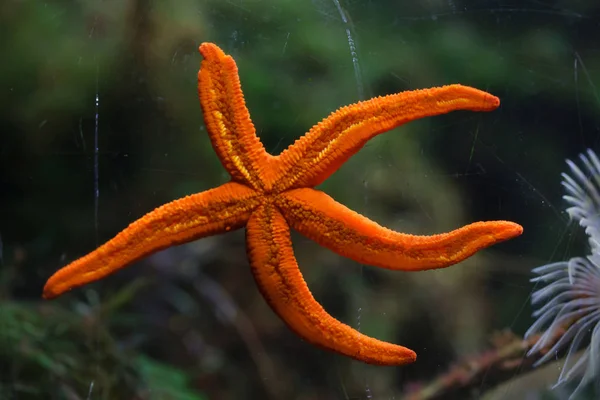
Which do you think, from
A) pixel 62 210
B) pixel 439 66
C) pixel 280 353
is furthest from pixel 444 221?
pixel 62 210

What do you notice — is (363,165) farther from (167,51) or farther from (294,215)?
(167,51)

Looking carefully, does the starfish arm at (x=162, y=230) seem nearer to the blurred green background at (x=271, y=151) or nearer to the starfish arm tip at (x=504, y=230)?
→ the blurred green background at (x=271, y=151)

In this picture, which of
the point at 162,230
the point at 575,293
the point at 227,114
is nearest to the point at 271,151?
the point at 227,114

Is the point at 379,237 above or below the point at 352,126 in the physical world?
below

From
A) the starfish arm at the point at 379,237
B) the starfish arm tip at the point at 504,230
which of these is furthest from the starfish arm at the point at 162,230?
the starfish arm tip at the point at 504,230

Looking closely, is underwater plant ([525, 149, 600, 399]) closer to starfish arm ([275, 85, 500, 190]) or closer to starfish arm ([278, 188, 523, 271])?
starfish arm ([278, 188, 523, 271])

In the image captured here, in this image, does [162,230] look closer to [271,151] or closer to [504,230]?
[271,151]

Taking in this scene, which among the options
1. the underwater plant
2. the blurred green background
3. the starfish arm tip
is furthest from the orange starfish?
the underwater plant
